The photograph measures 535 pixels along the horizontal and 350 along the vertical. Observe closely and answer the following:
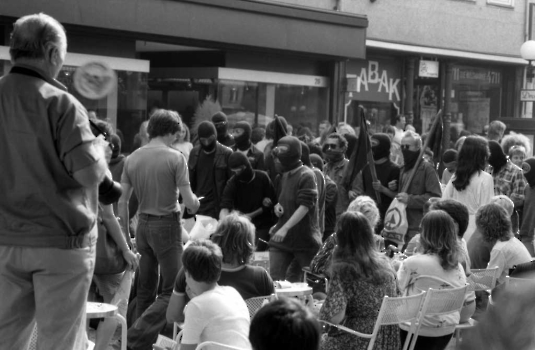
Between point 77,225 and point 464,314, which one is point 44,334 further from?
point 464,314

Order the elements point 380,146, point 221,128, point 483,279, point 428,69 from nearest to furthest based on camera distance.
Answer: point 483,279 → point 380,146 → point 221,128 → point 428,69

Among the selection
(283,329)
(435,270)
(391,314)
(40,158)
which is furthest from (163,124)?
(283,329)

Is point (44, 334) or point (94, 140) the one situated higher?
point (94, 140)

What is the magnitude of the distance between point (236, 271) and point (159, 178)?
1.76m

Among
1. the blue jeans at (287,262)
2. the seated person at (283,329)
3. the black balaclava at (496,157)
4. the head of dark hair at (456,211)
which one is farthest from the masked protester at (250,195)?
the seated person at (283,329)

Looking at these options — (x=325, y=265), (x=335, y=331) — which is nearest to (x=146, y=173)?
(x=325, y=265)

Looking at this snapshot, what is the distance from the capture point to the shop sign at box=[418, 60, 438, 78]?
23.2 m

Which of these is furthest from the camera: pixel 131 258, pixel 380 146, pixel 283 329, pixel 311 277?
→ pixel 380 146

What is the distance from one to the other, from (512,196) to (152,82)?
8689 mm

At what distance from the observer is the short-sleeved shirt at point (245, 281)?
233 inches

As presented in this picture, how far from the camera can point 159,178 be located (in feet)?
24.5

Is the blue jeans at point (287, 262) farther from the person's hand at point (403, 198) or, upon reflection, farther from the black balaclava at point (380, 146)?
the black balaclava at point (380, 146)

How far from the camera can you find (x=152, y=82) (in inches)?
678

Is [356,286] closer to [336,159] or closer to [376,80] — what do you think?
[336,159]
